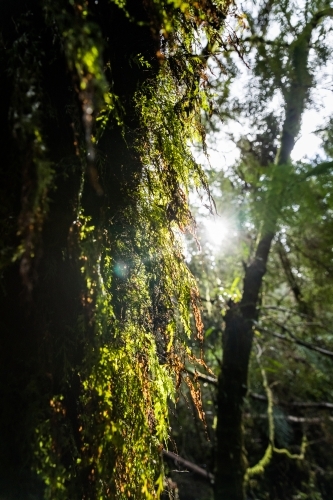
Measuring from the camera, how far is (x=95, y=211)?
104cm

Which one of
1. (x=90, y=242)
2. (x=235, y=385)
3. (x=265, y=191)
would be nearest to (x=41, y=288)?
(x=90, y=242)

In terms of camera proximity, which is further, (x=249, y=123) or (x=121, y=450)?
(x=249, y=123)

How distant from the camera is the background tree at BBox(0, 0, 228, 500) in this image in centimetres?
→ 79

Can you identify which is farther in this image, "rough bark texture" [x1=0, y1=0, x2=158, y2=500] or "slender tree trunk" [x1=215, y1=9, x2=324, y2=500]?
"slender tree trunk" [x1=215, y1=9, x2=324, y2=500]

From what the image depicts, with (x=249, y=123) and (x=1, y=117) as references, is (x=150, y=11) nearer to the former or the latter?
(x=1, y=117)

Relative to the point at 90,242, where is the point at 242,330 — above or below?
above

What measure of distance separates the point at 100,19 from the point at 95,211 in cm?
58

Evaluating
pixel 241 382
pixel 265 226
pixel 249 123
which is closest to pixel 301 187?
pixel 265 226

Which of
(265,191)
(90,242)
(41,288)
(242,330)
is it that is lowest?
(41,288)

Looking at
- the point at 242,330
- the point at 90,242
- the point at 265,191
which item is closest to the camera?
the point at 90,242

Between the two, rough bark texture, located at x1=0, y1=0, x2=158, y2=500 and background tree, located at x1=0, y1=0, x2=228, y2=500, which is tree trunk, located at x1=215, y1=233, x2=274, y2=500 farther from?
rough bark texture, located at x1=0, y1=0, x2=158, y2=500

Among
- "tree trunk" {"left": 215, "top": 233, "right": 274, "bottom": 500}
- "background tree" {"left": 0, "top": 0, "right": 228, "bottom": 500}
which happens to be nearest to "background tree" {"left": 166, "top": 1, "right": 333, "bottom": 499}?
"tree trunk" {"left": 215, "top": 233, "right": 274, "bottom": 500}

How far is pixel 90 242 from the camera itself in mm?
942

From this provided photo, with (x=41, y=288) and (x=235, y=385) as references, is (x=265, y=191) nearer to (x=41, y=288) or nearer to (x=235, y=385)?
(x=235, y=385)
